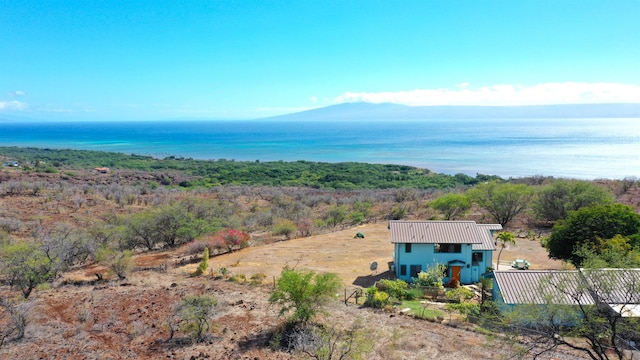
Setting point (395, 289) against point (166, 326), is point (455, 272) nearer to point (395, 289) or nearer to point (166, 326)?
point (395, 289)

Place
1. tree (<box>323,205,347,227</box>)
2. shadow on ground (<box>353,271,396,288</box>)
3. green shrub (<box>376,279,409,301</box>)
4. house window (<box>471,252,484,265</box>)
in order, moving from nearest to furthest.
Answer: green shrub (<box>376,279,409,301</box>) → shadow on ground (<box>353,271,396,288</box>) → house window (<box>471,252,484,265</box>) → tree (<box>323,205,347,227</box>)

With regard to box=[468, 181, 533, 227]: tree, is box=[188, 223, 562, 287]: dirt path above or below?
below

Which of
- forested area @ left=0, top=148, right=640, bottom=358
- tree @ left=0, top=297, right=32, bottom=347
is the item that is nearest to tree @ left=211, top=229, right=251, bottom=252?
forested area @ left=0, top=148, right=640, bottom=358

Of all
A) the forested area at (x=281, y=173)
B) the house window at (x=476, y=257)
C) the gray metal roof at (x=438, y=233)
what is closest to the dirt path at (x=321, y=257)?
the gray metal roof at (x=438, y=233)

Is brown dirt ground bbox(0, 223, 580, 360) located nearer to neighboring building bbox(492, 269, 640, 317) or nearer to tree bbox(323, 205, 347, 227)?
neighboring building bbox(492, 269, 640, 317)

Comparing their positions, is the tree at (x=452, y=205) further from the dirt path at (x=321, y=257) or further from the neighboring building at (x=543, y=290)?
the neighboring building at (x=543, y=290)

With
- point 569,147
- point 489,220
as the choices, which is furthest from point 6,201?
point 569,147

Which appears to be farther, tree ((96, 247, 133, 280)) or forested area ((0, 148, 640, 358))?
tree ((96, 247, 133, 280))

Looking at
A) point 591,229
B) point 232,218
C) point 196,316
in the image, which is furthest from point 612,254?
point 232,218
